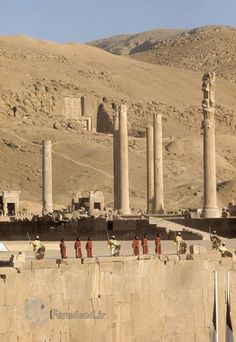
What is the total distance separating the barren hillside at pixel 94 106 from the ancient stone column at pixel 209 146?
28631mm

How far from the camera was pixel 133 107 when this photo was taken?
13150 centimetres

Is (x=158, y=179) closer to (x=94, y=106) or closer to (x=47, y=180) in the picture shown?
(x=47, y=180)

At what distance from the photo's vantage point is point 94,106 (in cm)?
12356

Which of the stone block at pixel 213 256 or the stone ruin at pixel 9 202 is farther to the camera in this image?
the stone ruin at pixel 9 202

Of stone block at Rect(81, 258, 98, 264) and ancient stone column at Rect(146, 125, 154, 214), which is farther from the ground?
ancient stone column at Rect(146, 125, 154, 214)

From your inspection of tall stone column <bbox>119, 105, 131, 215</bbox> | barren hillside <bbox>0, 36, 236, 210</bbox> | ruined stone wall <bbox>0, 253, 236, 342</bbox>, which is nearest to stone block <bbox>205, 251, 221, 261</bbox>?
ruined stone wall <bbox>0, 253, 236, 342</bbox>

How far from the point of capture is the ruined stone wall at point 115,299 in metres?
21.9

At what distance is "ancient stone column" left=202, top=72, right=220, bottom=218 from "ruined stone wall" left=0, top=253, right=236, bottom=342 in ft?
66.2

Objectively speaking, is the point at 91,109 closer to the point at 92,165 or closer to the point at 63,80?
the point at 63,80

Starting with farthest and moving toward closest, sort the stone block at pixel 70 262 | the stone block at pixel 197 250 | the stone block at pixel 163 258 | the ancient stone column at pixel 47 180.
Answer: the ancient stone column at pixel 47 180 → the stone block at pixel 197 250 → the stone block at pixel 163 258 → the stone block at pixel 70 262

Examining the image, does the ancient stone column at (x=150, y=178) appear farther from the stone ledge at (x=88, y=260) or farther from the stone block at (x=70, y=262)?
the stone block at (x=70, y=262)

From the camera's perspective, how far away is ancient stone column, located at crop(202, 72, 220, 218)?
150ft

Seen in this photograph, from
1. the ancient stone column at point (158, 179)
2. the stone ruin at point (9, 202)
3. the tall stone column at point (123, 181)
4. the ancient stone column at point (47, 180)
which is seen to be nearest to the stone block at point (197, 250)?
the tall stone column at point (123, 181)

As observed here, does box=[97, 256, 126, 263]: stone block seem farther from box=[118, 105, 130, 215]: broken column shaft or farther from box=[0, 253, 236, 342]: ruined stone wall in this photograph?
box=[118, 105, 130, 215]: broken column shaft
